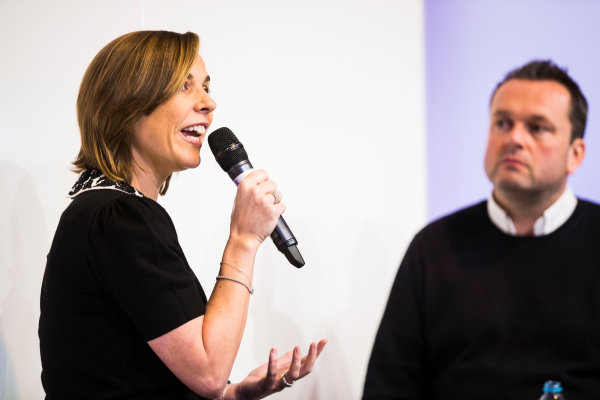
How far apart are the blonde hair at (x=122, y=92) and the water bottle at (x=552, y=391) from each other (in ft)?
3.53

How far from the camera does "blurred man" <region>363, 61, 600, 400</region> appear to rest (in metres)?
1.70

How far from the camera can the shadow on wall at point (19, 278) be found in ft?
6.25

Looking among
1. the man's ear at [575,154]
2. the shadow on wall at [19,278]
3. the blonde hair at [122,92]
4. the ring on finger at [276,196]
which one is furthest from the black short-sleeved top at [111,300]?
the man's ear at [575,154]

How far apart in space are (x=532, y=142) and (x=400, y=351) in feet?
2.22

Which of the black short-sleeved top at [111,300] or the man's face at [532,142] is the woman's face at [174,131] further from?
the man's face at [532,142]

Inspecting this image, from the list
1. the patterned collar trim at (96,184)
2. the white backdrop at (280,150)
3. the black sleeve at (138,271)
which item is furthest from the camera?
the white backdrop at (280,150)

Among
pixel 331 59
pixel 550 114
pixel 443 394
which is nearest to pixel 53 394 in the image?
pixel 443 394

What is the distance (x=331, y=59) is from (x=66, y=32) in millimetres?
990

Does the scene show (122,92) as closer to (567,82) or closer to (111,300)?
(111,300)

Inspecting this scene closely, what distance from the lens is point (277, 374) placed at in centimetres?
174

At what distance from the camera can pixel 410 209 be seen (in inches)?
109

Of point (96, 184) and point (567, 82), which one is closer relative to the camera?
point (96, 184)

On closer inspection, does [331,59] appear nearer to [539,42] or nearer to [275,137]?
[275,137]

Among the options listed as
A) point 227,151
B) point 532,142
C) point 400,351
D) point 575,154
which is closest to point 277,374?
point 400,351
